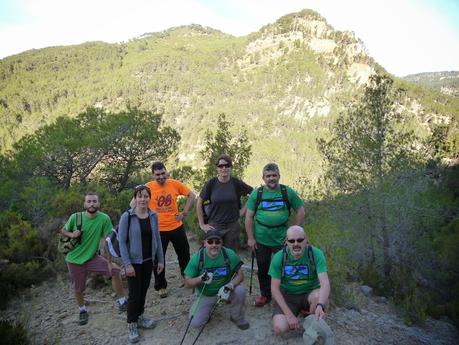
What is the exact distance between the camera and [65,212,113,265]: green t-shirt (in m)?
3.86

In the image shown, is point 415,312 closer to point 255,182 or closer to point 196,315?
point 196,315

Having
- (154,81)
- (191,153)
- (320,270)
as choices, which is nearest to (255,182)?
(191,153)

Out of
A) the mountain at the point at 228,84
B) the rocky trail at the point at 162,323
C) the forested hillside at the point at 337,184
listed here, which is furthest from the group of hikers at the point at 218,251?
the mountain at the point at 228,84

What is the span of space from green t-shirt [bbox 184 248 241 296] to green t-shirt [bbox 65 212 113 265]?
1141mm

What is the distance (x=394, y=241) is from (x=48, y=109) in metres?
111

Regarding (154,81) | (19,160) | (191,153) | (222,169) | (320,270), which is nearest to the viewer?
(320,270)

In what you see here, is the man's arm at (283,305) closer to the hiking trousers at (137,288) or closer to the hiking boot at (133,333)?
the hiking trousers at (137,288)

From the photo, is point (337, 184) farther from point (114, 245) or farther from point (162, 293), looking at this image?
point (114, 245)

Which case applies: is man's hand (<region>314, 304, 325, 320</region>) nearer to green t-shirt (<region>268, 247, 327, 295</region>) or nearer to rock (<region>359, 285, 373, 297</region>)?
green t-shirt (<region>268, 247, 327, 295</region>)

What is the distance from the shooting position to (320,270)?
10.6 feet

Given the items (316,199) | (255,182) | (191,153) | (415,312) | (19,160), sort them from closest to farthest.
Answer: (415,312)
(19,160)
(316,199)
(255,182)
(191,153)

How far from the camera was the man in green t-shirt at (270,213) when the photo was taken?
371cm

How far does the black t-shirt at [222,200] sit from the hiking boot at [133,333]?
134 cm

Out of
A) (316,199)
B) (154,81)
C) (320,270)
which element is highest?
(154,81)
